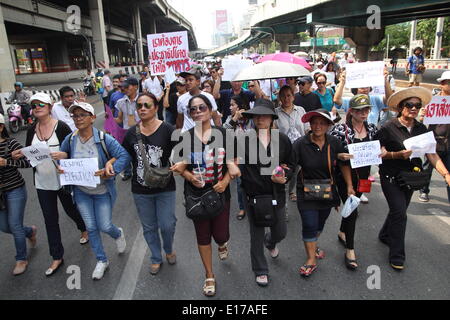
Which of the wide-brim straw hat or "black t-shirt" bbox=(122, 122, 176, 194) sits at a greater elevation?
the wide-brim straw hat

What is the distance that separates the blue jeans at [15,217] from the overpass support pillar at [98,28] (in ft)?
111

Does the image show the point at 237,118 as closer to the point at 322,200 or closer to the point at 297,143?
the point at 297,143

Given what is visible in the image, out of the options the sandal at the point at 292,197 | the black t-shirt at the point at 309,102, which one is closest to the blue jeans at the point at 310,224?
the sandal at the point at 292,197

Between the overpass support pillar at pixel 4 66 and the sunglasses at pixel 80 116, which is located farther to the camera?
the overpass support pillar at pixel 4 66

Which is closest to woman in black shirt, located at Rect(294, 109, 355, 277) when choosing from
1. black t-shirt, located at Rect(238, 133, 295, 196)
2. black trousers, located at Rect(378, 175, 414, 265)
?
black t-shirt, located at Rect(238, 133, 295, 196)

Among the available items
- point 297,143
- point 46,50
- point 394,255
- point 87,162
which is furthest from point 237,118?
point 46,50

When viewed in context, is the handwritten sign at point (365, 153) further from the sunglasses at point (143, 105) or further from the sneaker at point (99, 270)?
the sneaker at point (99, 270)

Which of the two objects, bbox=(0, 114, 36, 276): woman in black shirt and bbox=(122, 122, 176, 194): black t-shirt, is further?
bbox=(0, 114, 36, 276): woman in black shirt

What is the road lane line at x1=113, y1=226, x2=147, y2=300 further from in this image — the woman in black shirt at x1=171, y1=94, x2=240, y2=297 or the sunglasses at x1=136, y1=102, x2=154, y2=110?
the sunglasses at x1=136, y1=102, x2=154, y2=110

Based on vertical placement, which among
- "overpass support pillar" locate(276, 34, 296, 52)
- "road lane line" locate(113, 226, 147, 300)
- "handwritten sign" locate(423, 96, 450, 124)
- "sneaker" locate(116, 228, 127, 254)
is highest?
"overpass support pillar" locate(276, 34, 296, 52)

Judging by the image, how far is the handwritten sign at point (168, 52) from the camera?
693 centimetres

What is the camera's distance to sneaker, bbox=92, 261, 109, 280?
11.4 feet

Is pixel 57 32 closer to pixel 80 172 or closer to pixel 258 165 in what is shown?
pixel 80 172

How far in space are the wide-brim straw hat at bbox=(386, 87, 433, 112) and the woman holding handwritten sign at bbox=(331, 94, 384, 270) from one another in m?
0.27
